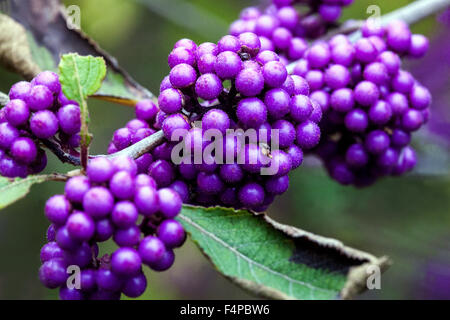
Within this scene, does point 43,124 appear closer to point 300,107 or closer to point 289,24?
point 300,107

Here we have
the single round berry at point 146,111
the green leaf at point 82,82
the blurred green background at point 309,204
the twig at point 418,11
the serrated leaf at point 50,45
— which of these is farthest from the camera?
the blurred green background at point 309,204

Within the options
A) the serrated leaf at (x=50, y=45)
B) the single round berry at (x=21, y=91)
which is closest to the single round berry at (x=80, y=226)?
the single round berry at (x=21, y=91)

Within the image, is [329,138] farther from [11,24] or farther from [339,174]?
[11,24]

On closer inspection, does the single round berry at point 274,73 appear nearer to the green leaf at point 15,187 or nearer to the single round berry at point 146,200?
the single round berry at point 146,200

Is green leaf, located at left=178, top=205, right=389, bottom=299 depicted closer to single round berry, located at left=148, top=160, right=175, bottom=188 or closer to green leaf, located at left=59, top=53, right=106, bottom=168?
single round berry, located at left=148, top=160, right=175, bottom=188

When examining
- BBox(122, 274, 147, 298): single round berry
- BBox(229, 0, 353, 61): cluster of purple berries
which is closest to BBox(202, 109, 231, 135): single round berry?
BBox(122, 274, 147, 298): single round berry

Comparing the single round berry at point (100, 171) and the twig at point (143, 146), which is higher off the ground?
the twig at point (143, 146)
